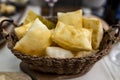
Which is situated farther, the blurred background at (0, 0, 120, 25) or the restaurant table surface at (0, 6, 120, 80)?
the blurred background at (0, 0, 120, 25)

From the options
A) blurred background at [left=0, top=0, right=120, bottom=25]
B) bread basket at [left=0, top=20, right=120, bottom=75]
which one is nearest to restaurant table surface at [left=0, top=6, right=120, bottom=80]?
bread basket at [left=0, top=20, right=120, bottom=75]

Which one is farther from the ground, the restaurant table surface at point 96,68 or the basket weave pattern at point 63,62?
the basket weave pattern at point 63,62

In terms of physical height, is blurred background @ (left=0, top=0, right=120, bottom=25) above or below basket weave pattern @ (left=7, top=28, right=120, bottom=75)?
below

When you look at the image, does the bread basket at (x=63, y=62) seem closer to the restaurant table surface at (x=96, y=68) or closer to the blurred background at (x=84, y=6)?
the restaurant table surface at (x=96, y=68)

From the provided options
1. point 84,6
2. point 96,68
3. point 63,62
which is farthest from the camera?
point 84,6

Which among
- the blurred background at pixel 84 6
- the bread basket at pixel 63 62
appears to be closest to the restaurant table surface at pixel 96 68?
the bread basket at pixel 63 62

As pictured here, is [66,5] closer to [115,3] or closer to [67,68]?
[115,3]

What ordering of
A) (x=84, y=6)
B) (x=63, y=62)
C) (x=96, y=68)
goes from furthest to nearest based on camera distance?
1. (x=84, y=6)
2. (x=96, y=68)
3. (x=63, y=62)

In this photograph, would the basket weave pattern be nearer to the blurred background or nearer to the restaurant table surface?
the restaurant table surface

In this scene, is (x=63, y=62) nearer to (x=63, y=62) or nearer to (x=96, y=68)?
(x=63, y=62)

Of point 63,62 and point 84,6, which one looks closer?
point 63,62

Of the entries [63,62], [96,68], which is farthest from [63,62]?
[96,68]
